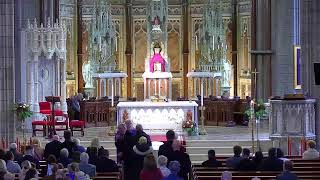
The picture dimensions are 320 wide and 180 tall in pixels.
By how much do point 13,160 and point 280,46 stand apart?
16251 millimetres

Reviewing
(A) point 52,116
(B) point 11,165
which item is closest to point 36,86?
(A) point 52,116

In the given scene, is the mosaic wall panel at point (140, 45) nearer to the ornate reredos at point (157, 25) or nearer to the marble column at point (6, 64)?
the ornate reredos at point (157, 25)

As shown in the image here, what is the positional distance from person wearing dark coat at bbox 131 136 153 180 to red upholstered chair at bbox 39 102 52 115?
389 inches

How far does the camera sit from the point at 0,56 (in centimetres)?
2180

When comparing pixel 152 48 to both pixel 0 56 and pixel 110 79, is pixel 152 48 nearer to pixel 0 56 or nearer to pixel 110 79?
pixel 110 79

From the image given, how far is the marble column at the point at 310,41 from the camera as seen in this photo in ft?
71.4

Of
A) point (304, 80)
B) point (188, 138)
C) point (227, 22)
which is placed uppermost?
point (227, 22)

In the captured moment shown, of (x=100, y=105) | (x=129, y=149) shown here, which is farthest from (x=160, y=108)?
(x=129, y=149)

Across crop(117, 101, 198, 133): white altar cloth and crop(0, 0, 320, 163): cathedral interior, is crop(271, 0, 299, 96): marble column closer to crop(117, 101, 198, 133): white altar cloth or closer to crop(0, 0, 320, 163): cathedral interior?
crop(0, 0, 320, 163): cathedral interior

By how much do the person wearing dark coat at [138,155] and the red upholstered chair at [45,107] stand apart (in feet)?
32.4

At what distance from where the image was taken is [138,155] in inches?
605

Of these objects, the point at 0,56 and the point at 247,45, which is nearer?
the point at 0,56

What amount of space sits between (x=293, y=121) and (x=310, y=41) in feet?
7.32

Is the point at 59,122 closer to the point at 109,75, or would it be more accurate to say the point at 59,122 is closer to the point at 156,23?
the point at 109,75
